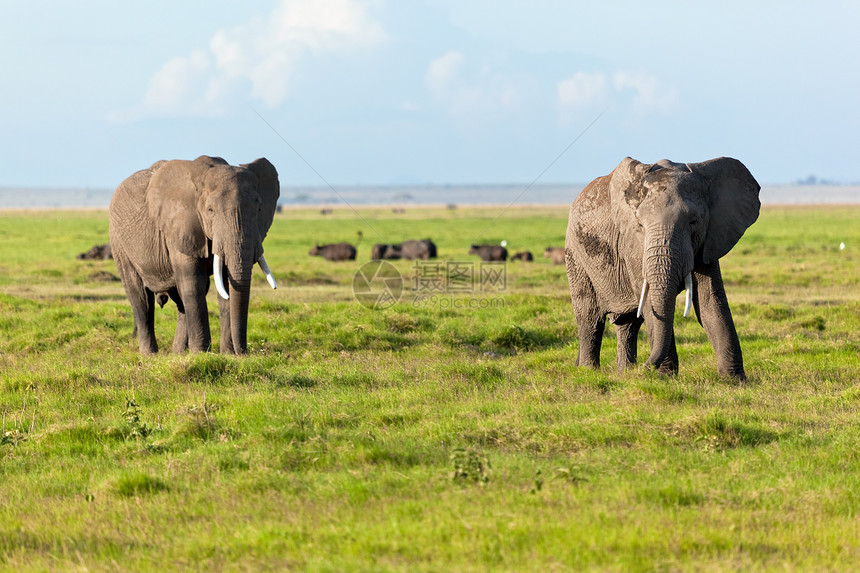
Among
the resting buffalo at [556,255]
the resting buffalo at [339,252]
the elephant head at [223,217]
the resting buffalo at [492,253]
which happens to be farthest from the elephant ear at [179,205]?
the resting buffalo at [492,253]

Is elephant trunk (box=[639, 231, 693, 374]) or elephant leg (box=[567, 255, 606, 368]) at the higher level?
elephant trunk (box=[639, 231, 693, 374])

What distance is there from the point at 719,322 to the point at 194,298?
761 cm

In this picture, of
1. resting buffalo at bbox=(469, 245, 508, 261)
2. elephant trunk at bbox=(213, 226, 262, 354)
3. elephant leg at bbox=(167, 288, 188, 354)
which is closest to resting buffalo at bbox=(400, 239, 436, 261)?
resting buffalo at bbox=(469, 245, 508, 261)

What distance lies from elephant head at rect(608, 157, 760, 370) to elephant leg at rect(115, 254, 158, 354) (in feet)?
26.2

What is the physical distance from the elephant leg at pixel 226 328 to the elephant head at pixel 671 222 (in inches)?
232

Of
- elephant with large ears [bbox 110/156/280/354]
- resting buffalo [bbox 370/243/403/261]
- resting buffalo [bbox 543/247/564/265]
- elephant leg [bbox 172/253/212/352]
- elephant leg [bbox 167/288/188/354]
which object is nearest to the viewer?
elephant with large ears [bbox 110/156/280/354]

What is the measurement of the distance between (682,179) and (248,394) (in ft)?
19.8

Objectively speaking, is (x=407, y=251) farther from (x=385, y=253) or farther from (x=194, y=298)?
(x=194, y=298)

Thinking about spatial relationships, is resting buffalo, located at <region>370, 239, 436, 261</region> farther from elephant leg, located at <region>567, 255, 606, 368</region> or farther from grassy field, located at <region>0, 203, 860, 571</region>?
elephant leg, located at <region>567, 255, 606, 368</region>

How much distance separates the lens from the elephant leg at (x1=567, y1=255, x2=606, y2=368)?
539 inches

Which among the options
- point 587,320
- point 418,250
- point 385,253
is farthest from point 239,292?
point 385,253

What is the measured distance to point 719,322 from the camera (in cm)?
1188

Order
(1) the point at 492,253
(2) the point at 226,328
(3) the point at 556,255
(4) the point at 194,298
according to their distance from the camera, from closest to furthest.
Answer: (4) the point at 194,298
(2) the point at 226,328
(3) the point at 556,255
(1) the point at 492,253

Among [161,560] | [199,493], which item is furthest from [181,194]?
[161,560]
